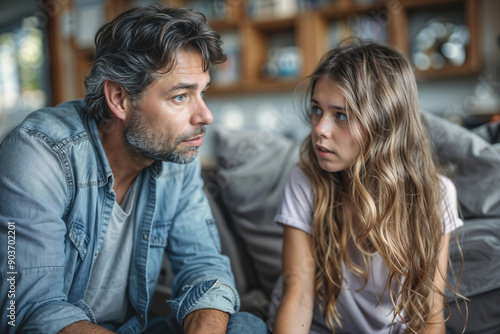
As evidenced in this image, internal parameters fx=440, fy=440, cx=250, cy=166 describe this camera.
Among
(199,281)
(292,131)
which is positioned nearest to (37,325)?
(199,281)

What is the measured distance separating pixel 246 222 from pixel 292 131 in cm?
162

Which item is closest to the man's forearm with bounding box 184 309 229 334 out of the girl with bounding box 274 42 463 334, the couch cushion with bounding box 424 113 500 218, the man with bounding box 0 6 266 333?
the man with bounding box 0 6 266 333

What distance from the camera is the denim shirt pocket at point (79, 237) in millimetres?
933

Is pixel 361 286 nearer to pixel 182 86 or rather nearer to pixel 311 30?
pixel 182 86

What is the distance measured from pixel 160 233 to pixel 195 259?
0.36 ft

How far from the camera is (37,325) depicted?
79 cm

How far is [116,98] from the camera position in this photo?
3.31 feet

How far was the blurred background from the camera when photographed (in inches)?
95.4

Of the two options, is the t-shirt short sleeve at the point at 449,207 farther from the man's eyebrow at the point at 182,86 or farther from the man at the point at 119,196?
the man's eyebrow at the point at 182,86

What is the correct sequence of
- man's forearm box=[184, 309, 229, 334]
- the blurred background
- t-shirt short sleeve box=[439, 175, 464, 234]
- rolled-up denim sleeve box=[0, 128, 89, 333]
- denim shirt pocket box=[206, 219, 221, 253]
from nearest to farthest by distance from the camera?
rolled-up denim sleeve box=[0, 128, 89, 333] < man's forearm box=[184, 309, 229, 334] < t-shirt short sleeve box=[439, 175, 464, 234] < denim shirt pocket box=[206, 219, 221, 253] < the blurred background

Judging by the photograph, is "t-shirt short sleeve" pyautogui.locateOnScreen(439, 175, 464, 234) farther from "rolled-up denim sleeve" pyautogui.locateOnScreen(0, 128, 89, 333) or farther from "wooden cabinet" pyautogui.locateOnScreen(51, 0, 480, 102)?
"wooden cabinet" pyautogui.locateOnScreen(51, 0, 480, 102)

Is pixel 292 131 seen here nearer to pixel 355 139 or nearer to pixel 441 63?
pixel 441 63

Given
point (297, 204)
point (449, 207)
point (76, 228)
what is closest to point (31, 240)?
point (76, 228)

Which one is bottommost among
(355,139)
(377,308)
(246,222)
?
(377,308)
